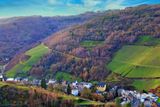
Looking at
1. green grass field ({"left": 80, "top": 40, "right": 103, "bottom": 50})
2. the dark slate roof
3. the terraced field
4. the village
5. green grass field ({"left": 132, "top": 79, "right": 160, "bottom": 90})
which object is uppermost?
green grass field ({"left": 80, "top": 40, "right": 103, "bottom": 50})

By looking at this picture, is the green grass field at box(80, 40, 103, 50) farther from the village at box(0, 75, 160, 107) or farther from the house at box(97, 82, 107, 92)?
the village at box(0, 75, 160, 107)

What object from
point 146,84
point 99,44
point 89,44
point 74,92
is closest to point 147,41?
point 99,44

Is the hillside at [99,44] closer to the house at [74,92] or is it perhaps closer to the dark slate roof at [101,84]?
the dark slate roof at [101,84]

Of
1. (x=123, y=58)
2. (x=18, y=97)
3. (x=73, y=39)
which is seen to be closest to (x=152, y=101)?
(x=18, y=97)

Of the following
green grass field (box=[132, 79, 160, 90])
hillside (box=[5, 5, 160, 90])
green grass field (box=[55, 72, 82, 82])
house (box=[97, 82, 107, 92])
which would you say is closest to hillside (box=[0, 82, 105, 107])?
house (box=[97, 82, 107, 92])

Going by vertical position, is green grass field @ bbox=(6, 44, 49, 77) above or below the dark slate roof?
above

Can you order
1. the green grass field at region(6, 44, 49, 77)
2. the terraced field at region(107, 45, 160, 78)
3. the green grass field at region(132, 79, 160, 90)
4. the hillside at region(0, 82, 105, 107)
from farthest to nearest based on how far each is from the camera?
the green grass field at region(6, 44, 49, 77) < the terraced field at region(107, 45, 160, 78) < the green grass field at region(132, 79, 160, 90) < the hillside at region(0, 82, 105, 107)

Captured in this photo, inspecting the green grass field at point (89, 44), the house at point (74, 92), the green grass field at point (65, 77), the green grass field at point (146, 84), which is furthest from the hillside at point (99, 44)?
the house at point (74, 92)

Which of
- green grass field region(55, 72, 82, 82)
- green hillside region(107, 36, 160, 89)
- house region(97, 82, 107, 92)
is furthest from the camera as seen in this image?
green grass field region(55, 72, 82, 82)
